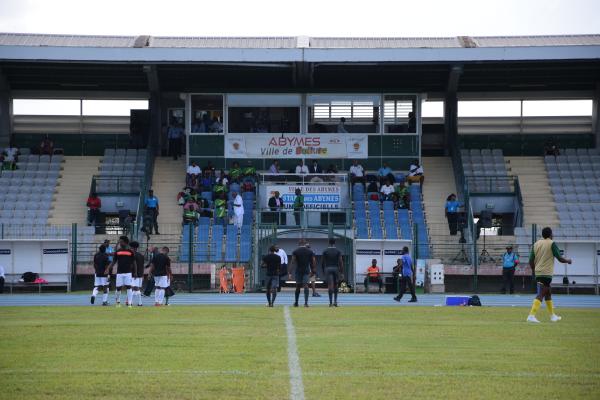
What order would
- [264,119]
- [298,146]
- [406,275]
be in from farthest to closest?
[264,119] < [298,146] < [406,275]

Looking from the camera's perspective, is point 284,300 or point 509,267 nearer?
point 284,300

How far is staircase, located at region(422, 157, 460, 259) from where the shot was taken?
41406 mm

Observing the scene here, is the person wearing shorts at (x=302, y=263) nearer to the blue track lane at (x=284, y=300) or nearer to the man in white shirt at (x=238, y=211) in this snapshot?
the blue track lane at (x=284, y=300)

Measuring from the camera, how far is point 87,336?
17.6 m

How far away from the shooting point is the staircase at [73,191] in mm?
44812

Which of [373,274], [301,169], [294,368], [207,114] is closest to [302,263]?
[373,274]

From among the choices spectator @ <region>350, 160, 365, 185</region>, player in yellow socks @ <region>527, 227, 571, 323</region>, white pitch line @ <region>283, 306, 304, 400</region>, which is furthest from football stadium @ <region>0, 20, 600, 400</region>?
white pitch line @ <region>283, 306, 304, 400</region>

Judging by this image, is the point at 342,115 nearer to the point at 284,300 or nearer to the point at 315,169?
the point at 315,169

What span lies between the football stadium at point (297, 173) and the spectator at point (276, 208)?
0.07 m

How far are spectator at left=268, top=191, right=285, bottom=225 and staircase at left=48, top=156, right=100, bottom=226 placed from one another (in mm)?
7374

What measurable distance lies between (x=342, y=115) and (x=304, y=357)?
3532cm

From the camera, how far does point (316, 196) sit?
4425 centimetres

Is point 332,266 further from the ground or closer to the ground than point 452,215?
closer to the ground

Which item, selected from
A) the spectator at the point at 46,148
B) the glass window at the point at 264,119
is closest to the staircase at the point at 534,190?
the glass window at the point at 264,119
